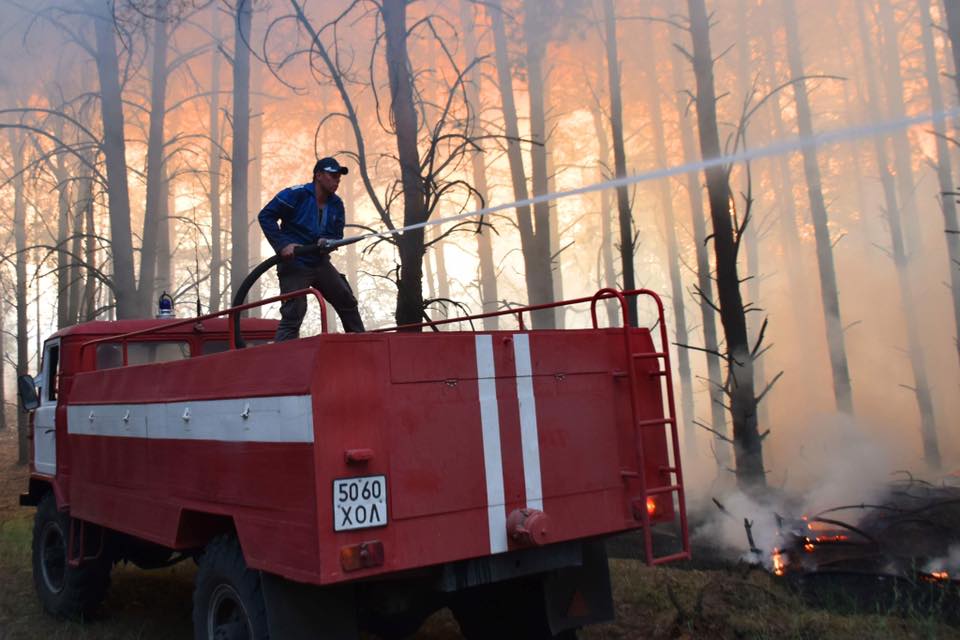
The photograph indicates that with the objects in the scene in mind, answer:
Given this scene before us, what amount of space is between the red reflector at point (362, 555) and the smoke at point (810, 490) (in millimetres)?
5540

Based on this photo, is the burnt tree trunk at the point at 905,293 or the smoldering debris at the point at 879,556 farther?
the burnt tree trunk at the point at 905,293

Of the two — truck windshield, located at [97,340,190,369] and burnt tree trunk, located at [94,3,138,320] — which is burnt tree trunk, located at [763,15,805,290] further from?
truck windshield, located at [97,340,190,369]

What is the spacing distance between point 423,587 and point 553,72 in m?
16.6

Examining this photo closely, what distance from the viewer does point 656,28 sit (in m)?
19.6

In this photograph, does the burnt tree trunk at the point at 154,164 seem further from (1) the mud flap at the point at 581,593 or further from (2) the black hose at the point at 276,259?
(1) the mud flap at the point at 581,593

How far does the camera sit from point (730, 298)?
931 cm

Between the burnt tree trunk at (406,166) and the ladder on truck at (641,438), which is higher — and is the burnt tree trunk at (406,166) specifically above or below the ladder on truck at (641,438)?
above

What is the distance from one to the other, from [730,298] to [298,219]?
589 centimetres

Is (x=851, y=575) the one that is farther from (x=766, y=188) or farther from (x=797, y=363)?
(x=766, y=188)

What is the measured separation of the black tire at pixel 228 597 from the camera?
346cm

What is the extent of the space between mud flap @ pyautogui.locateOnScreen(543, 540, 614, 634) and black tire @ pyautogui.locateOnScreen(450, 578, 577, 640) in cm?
14

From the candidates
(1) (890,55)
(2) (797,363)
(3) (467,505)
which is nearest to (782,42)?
(1) (890,55)

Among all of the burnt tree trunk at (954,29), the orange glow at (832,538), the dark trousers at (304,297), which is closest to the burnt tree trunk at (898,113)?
the burnt tree trunk at (954,29)

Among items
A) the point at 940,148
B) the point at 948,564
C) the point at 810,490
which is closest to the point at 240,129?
the point at 810,490
